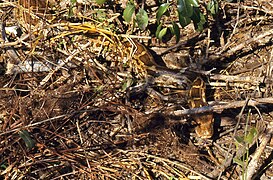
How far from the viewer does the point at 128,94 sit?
3.50 meters

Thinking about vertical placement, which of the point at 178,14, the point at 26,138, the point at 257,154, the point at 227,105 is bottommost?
the point at 257,154

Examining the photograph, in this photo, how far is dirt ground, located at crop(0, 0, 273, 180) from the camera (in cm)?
315

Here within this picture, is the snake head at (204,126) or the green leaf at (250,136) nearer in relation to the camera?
the green leaf at (250,136)

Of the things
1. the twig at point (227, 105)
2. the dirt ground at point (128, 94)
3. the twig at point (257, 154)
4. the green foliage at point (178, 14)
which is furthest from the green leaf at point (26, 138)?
the twig at point (257, 154)

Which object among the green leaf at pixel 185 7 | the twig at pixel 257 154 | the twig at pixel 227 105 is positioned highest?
the green leaf at pixel 185 7

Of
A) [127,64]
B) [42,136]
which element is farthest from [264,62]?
[42,136]

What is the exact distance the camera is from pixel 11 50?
3883mm

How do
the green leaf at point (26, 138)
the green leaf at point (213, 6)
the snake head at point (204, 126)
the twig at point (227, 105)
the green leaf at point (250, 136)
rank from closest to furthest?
the green leaf at point (250, 136), the green leaf at point (26, 138), the twig at point (227, 105), the snake head at point (204, 126), the green leaf at point (213, 6)

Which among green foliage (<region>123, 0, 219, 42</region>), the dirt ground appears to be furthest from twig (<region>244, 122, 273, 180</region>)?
green foliage (<region>123, 0, 219, 42</region>)

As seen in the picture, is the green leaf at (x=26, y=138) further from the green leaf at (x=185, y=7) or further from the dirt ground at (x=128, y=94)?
the green leaf at (x=185, y=7)

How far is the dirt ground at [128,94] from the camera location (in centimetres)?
315

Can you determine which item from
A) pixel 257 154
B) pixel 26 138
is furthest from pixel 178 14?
pixel 26 138

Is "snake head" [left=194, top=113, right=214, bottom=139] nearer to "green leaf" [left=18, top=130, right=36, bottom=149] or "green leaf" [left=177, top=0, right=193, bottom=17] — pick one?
"green leaf" [left=177, top=0, right=193, bottom=17]

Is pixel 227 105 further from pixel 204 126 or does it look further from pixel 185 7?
pixel 185 7
